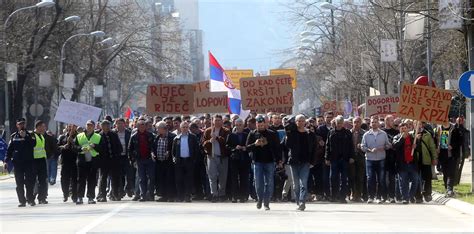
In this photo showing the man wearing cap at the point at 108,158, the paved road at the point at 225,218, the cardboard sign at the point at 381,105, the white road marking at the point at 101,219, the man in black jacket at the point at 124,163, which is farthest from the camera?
the cardboard sign at the point at 381,105

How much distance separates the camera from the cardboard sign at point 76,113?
88.9 feet

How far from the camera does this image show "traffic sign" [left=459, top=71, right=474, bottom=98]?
78.7 feet

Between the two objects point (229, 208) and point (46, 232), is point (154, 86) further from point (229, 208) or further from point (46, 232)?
point (46, 232)

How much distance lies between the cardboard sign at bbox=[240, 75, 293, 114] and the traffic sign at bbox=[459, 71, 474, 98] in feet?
22.9

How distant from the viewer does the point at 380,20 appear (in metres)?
40.7

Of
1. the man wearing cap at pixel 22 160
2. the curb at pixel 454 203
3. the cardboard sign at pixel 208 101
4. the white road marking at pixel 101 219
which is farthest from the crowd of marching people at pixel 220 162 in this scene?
the cardboard sign at pixel 208 101

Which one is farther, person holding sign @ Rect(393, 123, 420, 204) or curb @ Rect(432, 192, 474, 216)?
person holding sign @ Rect(393, 123, 420, 204)

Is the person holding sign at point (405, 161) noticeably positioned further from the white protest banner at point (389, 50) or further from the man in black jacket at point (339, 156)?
the white protest banner at point (389, 50)

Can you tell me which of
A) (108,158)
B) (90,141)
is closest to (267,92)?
(108,158)

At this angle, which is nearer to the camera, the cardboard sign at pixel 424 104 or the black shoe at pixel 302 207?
the black shoe at pixel 302 207

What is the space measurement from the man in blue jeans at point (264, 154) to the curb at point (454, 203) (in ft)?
11.2

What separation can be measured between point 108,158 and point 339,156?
15.5 ft

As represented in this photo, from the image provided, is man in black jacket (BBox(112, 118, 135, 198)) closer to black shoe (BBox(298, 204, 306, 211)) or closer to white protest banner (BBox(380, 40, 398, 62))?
black shoe (BBox(298, 204, 306, 211))

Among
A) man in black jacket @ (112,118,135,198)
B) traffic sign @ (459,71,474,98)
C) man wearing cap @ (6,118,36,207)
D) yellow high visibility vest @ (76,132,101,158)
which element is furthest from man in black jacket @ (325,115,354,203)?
man wearing cap @ (6,118,36,207)
